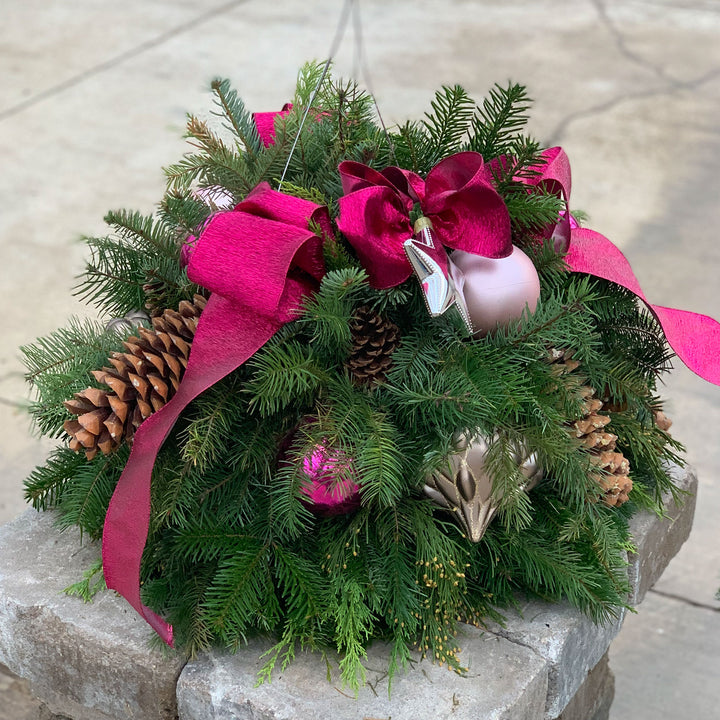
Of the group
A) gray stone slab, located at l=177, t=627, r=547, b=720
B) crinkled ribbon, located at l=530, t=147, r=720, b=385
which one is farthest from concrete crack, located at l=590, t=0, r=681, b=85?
gray stone slab, located at l=177, t=627, r=547, b=720

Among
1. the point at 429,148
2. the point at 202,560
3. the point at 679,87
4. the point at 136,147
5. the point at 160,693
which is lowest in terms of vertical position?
the point at 136,147

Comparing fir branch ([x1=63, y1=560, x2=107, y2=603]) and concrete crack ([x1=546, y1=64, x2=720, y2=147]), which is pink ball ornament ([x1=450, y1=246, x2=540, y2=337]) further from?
concrete crack ([x1=546, y1=64, x2=720, y2=147])

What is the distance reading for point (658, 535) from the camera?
1312 mm

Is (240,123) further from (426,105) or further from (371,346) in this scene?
(426,105)

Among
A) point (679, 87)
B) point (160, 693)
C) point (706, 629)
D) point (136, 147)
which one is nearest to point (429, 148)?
point (160, 693)

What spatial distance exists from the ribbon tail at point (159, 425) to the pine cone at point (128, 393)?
0.09 feet

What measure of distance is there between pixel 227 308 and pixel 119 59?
379cm

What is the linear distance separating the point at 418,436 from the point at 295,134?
0.40 m

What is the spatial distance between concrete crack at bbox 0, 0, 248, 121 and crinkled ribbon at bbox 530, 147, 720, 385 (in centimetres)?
329

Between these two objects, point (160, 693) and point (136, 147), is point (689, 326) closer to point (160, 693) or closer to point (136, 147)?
point (160, 693)

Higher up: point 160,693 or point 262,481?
point 262,481

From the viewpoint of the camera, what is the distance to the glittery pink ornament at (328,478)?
1.00m

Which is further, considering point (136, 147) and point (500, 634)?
point (136, 147)

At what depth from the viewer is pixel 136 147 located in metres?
3.72
